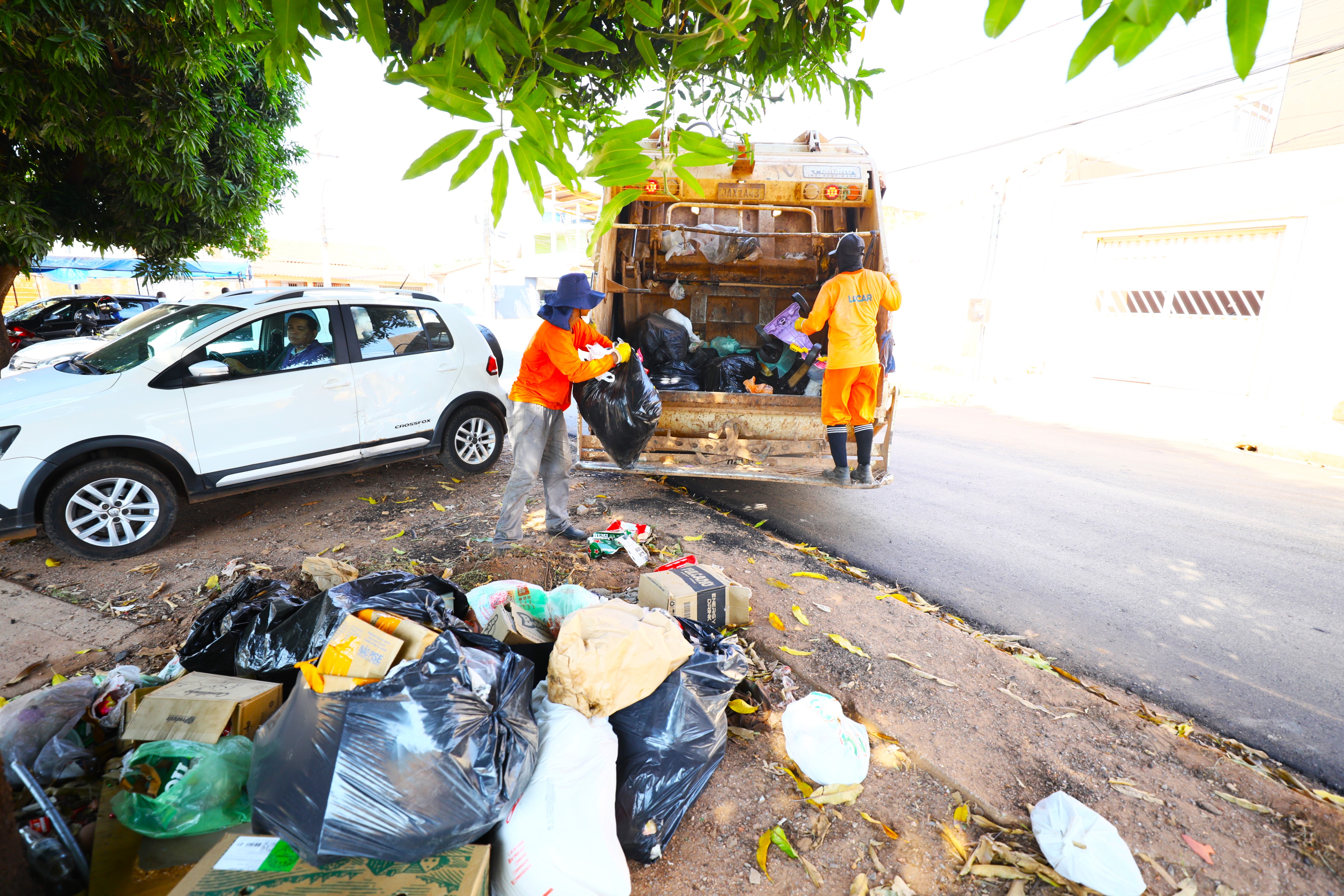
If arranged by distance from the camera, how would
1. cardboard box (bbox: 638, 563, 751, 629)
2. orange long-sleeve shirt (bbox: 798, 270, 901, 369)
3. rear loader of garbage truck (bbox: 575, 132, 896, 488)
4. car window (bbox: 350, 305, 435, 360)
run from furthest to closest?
car window (bbox: 350, 305, 435, 360)
rear loader of garbage truck (bbox: 575, 132, 896, 488)
orange long-sleeve shirt (bbox: 798, 270, 901, 369)
cardboard box (bbox: 638, 563, 751, 629)

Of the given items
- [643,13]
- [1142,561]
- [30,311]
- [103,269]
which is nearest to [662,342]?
[1142,561]

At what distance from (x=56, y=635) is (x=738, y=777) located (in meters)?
3.27

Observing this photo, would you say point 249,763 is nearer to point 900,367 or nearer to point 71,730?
point 71,730

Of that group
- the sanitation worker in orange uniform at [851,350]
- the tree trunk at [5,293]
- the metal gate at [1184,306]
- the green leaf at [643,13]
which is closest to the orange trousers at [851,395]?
the sanitation worker in orange uniform at [851,350]

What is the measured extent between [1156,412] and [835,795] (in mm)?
11176

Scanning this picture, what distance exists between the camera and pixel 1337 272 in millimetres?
9484

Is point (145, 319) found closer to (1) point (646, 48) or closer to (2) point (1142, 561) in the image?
(1) point (646, 48)

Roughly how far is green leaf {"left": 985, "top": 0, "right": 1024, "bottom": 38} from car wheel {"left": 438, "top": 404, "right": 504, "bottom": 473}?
5044 millimetres

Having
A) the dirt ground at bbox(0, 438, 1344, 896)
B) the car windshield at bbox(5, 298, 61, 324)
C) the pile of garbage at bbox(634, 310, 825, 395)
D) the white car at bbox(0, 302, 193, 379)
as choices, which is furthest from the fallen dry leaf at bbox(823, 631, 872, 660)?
the car windshield at bbox(5, 298, 61, 324)

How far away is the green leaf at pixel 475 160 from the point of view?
3.50 ft

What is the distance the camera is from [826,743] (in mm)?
2148

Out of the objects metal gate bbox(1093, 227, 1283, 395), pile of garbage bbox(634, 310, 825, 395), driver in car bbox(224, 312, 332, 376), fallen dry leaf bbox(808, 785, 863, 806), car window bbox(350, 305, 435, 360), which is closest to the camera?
fallen dry leaf bbox(808, 785, 863, 806)

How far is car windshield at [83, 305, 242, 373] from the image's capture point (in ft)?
13.3

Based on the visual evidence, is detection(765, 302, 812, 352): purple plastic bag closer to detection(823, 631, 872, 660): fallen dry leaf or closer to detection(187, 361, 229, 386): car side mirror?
detection(823, 631, 872, 660): fallen dry leaf
